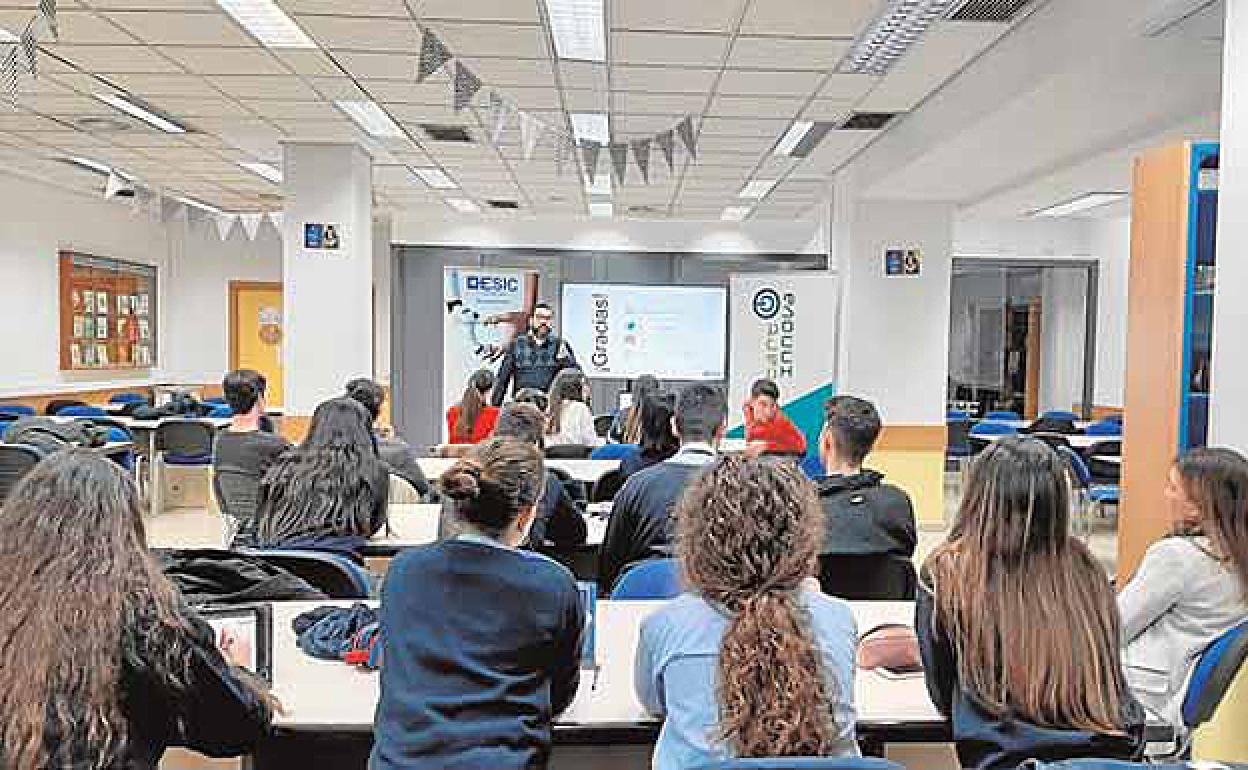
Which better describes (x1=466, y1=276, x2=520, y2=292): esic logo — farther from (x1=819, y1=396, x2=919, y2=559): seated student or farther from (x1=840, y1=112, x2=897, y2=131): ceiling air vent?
(x1=819, y1=396, x2=919, y2=559): seated student

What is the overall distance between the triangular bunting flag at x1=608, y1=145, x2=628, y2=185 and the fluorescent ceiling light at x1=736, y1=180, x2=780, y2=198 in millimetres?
1465

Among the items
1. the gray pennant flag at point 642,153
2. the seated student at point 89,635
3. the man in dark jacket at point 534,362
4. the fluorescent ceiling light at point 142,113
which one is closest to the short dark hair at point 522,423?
the seated student at point 89,635

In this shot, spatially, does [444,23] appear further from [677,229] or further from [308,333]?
[677,229]

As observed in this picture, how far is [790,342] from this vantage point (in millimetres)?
9680

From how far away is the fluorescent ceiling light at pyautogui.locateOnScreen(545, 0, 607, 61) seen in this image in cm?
517

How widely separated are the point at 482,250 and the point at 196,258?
13.7ft

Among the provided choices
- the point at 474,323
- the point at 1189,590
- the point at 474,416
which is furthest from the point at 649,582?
the point at 474,323

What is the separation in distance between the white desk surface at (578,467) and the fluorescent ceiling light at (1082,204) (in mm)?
5799

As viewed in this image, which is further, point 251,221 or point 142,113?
point 251,221

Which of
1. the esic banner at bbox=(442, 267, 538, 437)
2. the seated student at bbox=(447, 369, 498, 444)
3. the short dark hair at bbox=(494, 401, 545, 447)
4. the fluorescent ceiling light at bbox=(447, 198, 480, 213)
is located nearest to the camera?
the short dark hair at bbox=(494, 401, 545, 447)

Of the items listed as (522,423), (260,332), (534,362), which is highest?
(260,332)

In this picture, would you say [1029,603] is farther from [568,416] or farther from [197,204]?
[197,204]

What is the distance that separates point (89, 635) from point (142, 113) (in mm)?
6886

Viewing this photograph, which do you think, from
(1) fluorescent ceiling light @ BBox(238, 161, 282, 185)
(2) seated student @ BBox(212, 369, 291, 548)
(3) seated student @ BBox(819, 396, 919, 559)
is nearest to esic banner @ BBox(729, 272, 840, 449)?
(1) fluorescent ceiling light @ BBox(238, 161, 282, 185)
